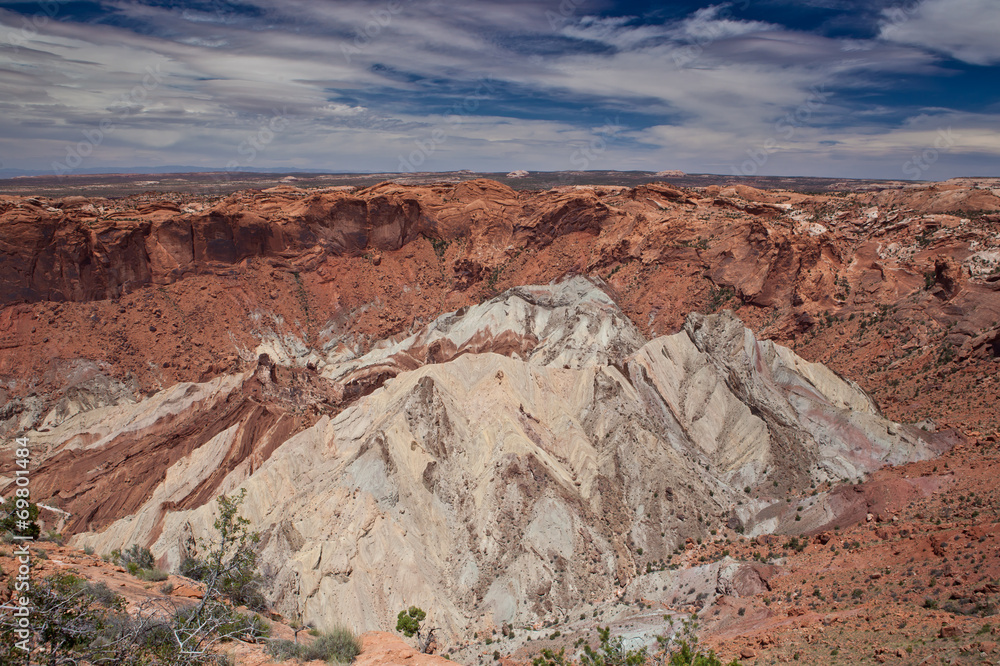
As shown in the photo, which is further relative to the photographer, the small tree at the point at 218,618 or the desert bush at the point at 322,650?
the desert bush at the point at 322,650

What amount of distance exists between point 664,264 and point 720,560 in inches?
1228

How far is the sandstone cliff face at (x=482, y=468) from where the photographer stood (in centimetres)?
2138

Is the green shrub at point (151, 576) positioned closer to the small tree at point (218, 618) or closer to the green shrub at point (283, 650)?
the small tree at point (218, 618)

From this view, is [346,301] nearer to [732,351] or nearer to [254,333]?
[254,333]

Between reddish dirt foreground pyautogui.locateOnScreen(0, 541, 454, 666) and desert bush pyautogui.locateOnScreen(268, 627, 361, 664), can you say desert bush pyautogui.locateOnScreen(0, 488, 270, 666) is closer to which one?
reddish dirt foreground pyautogui.locateOnScreen(0, 541, 454, 666)

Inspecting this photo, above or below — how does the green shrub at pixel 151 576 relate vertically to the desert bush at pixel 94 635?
below

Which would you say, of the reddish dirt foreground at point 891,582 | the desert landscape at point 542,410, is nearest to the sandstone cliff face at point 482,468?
the desert landscape at point 542,410

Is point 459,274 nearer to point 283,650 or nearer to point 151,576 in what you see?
point 151,576

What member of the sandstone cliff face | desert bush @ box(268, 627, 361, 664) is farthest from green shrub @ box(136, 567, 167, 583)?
the sandstone cliff face

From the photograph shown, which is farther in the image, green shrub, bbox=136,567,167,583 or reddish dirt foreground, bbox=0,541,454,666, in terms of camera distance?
green shrub, bbox=136,567,167,583

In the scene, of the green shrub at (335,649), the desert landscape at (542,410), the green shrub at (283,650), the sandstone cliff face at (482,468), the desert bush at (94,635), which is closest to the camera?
the desert bush at (94,635)

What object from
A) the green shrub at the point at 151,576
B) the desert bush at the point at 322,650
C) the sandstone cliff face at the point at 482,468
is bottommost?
the sandstone cliff face at the point at 482,468

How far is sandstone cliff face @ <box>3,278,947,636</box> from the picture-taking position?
21.4 m

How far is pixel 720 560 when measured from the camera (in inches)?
859
